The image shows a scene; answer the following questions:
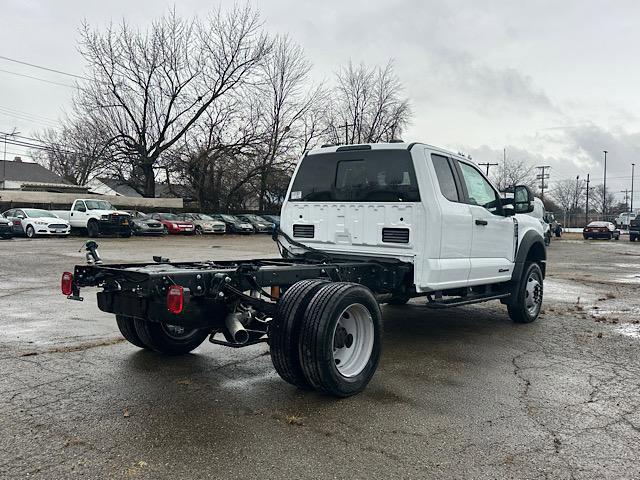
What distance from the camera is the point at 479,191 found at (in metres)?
6.99

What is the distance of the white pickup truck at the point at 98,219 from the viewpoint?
95.6 feet

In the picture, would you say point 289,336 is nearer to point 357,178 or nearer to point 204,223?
point 357,178

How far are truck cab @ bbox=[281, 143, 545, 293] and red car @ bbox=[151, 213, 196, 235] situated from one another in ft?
95.9

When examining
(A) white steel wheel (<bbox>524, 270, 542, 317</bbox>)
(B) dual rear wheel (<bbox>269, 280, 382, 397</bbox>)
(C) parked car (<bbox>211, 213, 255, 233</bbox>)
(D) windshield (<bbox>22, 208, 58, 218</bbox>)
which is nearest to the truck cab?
(A) white steel wheel (<bbox>524, 270, 542, 317</bbox>)

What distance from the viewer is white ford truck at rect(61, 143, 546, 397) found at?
14.2ft

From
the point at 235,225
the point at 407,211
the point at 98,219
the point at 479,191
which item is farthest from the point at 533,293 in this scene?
the point at 235,225

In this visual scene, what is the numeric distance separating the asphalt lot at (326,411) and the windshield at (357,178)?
1808 millimetres

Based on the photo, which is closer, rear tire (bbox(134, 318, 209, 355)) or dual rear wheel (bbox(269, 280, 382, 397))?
dual rear wheel (bbox(269, 280, 382, 397))

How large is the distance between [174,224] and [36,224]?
8.63m

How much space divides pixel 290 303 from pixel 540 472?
2.09m

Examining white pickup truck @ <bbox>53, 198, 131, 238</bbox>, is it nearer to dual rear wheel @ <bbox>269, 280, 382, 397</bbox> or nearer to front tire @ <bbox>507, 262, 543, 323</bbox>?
front tire @ <bbox>507, 262, 543, 323</bbox>

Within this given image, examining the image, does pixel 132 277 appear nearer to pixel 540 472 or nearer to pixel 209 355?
pixel 209 355

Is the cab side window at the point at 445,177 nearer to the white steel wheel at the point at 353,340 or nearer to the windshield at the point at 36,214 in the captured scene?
the white steel wheel at the point at 353,340

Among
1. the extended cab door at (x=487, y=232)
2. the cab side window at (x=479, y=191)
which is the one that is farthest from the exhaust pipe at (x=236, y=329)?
the cab side window at (x=479, y=191)
